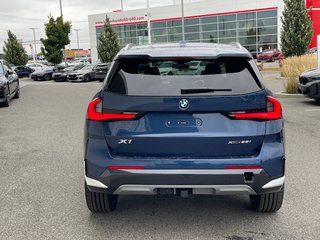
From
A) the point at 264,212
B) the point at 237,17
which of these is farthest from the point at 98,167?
the point at 237,17

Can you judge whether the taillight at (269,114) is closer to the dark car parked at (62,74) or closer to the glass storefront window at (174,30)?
the dark car parked at (62,74)

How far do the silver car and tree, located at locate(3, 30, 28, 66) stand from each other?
16.6m

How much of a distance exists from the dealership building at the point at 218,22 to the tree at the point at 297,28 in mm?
21225

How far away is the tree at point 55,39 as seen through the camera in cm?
3594

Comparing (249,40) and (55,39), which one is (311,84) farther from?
(249,40)

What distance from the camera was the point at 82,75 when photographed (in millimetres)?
28750

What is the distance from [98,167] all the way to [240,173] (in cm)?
123

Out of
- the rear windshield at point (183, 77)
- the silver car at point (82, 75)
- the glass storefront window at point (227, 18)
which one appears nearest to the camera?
the rear windshield at point (183, 77)

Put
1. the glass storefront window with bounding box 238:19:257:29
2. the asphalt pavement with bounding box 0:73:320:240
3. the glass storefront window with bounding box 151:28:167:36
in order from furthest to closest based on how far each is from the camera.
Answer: the glass storefront window with bounding box 151:28:167:36 → the glass storefront window with bounding box 238:19:257:29 → the asphalt pavement with bounding box 0:73:320:240

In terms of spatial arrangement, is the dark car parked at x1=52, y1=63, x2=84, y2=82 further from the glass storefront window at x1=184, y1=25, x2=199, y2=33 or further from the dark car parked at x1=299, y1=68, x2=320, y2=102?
the glass storefront window at x1=184, y1=25, x2=199, y2=33

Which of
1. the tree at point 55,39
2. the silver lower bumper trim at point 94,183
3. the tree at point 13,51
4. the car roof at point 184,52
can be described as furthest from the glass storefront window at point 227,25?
the silver lower bumper trim at point 94,183

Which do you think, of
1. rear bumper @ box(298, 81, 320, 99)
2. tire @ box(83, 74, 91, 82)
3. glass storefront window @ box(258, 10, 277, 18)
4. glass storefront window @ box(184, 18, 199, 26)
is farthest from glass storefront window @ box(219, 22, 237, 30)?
rear bumper @ box(298, 81, 320, 99)

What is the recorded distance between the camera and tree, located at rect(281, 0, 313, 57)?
23656 millimetres

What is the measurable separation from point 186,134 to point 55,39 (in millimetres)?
35134
